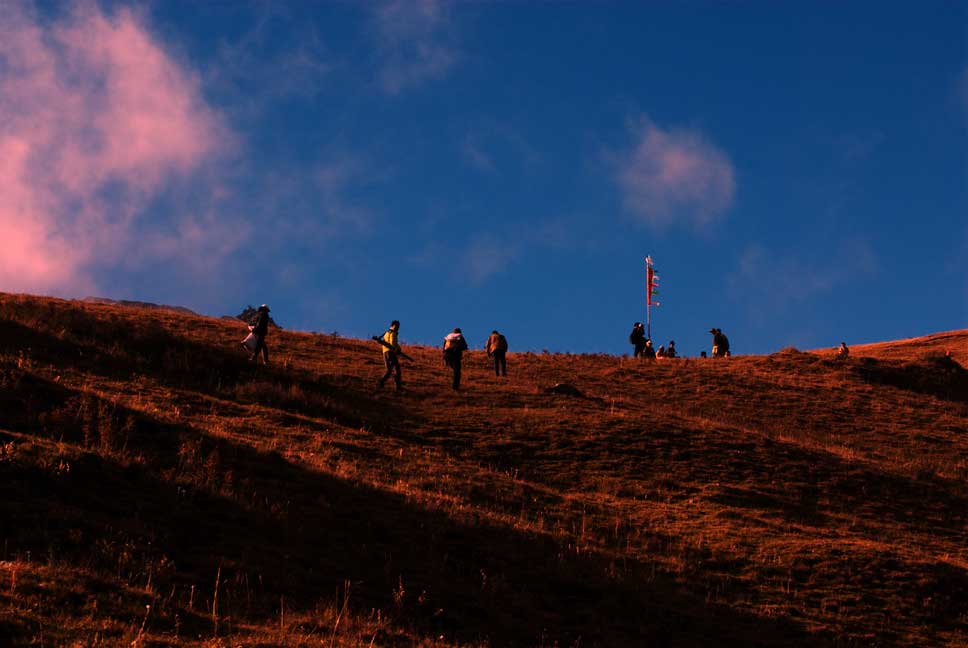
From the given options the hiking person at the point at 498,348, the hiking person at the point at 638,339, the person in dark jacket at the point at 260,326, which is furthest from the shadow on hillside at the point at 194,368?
the hiking person at the point at 638,339

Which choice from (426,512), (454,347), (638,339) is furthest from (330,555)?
(638,339)

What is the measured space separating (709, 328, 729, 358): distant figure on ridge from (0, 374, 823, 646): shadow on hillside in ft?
119

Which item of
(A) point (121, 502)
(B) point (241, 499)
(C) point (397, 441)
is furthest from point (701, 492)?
(A) point (121, 502)

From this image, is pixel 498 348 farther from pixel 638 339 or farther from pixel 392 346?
pixel 638 339

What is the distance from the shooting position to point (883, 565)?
1634cm

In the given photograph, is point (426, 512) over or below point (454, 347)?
below

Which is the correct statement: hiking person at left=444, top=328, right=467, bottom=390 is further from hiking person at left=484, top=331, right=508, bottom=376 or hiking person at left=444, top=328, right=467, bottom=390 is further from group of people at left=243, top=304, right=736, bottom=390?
hiking person at left=484, top=331, right=508, bottom=376

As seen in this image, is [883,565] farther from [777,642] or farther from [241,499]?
[241,499]

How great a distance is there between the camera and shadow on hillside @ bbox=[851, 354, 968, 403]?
1618 inches

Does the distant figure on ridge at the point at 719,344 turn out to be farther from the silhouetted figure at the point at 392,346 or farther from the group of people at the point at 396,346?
the silhouetted figure at the point at 392,346

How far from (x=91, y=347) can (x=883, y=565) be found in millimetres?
22359

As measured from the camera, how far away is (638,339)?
156 feet

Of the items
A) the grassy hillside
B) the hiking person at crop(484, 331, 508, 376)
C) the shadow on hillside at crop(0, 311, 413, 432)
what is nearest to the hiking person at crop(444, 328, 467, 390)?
the grassy hillside

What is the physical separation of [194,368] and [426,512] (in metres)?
14.1
